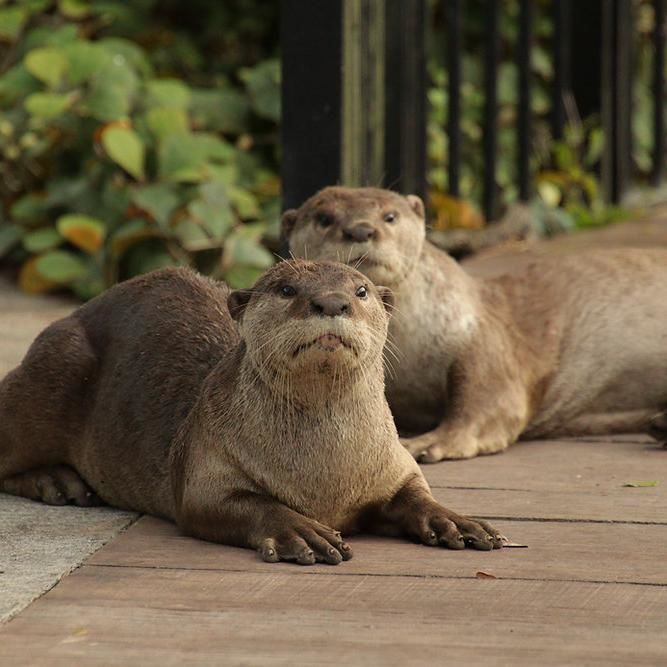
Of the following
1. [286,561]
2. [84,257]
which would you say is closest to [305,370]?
[286,561]

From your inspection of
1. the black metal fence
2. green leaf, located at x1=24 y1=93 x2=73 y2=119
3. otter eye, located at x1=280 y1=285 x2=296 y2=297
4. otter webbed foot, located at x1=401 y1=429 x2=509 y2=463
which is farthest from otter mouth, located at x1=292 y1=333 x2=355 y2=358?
green leaf, located at x1=24 y1=93 x2=73 y2=119

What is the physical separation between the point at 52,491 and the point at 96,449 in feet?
0.43

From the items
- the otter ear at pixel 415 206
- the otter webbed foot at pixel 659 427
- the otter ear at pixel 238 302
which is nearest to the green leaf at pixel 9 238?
the otter ear at pixel 415 206

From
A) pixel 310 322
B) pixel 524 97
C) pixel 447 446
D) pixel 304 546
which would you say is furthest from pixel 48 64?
pixel 304 546

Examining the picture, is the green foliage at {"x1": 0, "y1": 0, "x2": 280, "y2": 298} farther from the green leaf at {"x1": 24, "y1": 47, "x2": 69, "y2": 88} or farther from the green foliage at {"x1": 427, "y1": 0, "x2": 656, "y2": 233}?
the green foliage at {"x1": 427, "y1": 0, "x2": 656, "y2": 233}

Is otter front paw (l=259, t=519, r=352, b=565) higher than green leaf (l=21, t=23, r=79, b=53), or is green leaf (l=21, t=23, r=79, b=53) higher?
green leaf (l=21, t=23, r=79, b=53)

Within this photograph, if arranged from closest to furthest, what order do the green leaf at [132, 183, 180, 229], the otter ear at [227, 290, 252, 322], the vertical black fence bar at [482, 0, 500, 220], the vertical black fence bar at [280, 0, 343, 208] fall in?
the otter ear at [227, 290, 252, 322] → the vertical black fence bar at [280, 0, 343, 208] → the green leaf at [132, 183, 180, 229] → the vertical black fence bar at [482, 0, 500, 220]

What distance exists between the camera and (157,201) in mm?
6273

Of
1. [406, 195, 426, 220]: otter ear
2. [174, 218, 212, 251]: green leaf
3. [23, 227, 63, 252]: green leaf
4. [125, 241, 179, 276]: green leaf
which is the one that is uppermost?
[406, 195, 426, 220]: otter ear

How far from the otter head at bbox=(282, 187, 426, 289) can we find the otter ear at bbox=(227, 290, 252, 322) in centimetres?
88

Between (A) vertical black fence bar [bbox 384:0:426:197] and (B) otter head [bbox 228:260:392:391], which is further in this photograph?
(A) vertical black fence bar [bbox 384:0:426:197]

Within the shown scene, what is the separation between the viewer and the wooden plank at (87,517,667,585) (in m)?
2.92

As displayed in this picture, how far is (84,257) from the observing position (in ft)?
21.6

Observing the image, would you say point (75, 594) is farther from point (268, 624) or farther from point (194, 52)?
point (194, 52)
